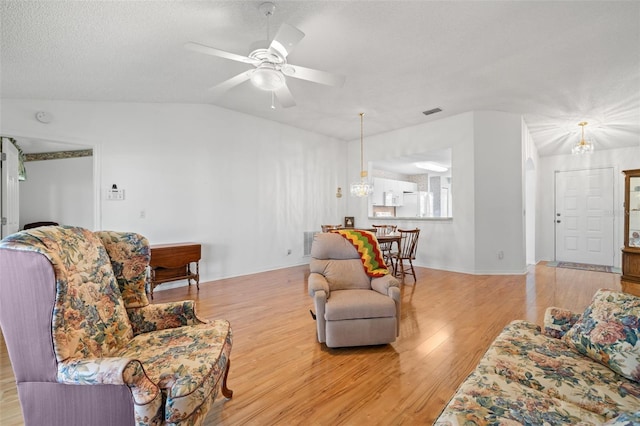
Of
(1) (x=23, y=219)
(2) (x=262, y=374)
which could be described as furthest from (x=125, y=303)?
(1) (x=23, y=219)

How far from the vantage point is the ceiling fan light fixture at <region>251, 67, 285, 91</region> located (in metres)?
2.26

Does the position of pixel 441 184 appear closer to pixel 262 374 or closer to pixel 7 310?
pixel 262 374

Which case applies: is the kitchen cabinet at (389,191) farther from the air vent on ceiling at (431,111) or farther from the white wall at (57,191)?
the white wall at (57,191)

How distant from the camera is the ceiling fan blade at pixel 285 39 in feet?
6.31

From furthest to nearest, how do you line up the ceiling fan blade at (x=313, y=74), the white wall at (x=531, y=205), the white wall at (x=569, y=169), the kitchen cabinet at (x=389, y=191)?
the kitchen cabinet at (x=389, y=191)
the white wall at (x=531, y=205)
the white wall at (x=569, y=169)
the ceiling fan blade at (x=313, y=74)

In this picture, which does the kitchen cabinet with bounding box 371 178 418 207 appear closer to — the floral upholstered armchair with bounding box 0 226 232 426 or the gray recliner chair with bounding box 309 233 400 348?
the gray recliner chair with bounding box 309 233 400 348

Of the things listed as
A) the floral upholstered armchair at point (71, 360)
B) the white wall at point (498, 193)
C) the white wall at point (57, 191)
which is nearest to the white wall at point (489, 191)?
the white wall at point (498, 193)

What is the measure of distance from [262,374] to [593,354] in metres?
1.83

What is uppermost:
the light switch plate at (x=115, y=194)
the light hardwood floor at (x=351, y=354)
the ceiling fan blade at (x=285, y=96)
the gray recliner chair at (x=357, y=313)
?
the ceiling fan blade at (x=285, y=96)

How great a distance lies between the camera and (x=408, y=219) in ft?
19.6

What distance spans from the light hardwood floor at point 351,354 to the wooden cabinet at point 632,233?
238 millimetres

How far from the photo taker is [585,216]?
20.5ft

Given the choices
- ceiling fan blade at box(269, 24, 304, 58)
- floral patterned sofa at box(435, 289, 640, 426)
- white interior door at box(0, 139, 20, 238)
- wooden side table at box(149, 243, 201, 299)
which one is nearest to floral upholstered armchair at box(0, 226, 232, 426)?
floral patterned sofa at box(435, 289, 640, 426)

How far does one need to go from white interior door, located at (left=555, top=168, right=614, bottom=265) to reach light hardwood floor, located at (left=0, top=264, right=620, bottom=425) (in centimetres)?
245
